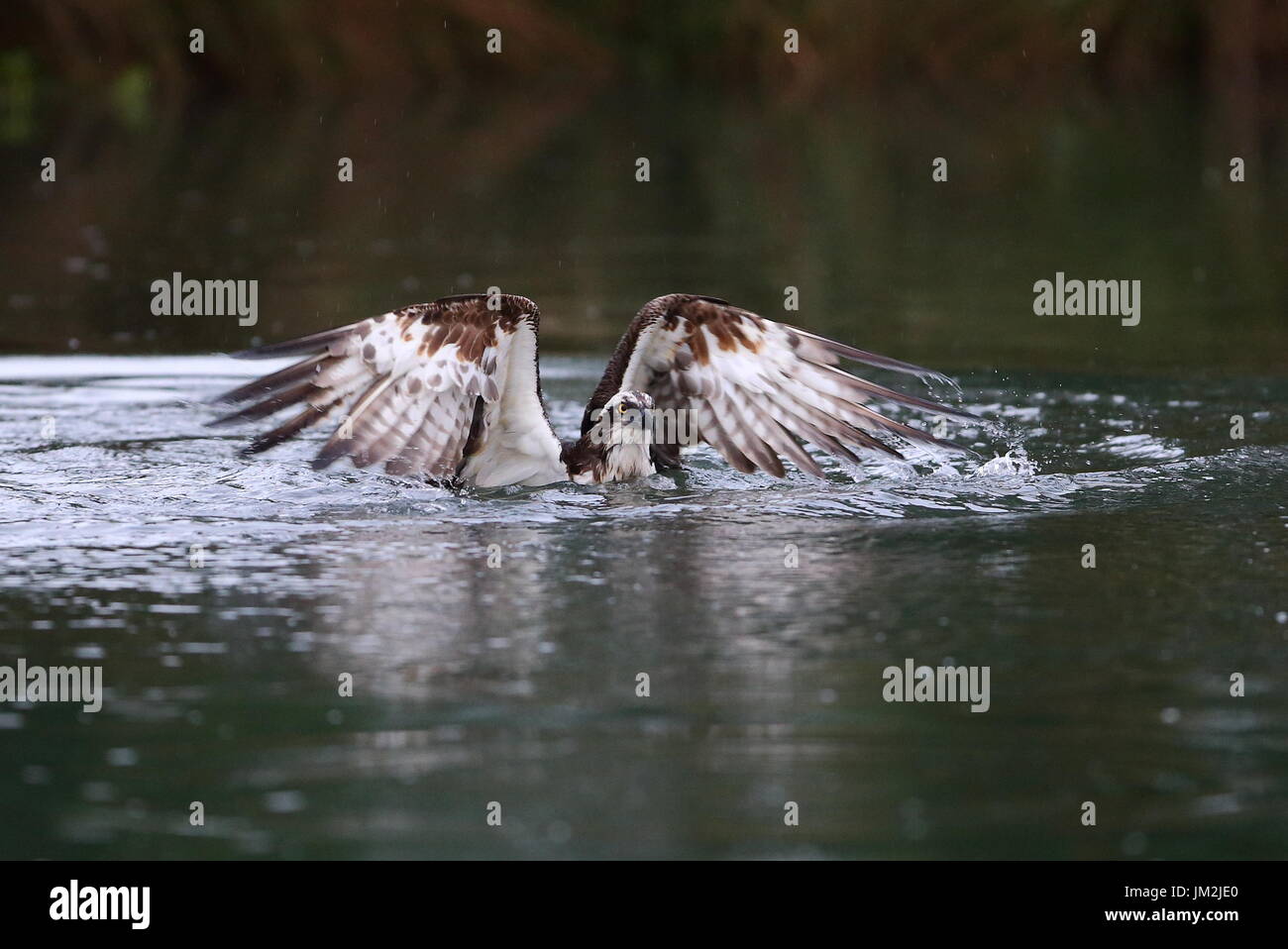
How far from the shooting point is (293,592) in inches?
247

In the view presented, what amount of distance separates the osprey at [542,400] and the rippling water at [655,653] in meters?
0.17

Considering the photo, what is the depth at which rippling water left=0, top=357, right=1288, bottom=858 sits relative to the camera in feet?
14.8

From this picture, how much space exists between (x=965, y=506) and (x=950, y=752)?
262 cm

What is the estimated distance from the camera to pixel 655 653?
566 cm

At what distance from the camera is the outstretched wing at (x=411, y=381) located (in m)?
7.27

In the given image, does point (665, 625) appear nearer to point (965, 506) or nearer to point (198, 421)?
point (965, 506)
